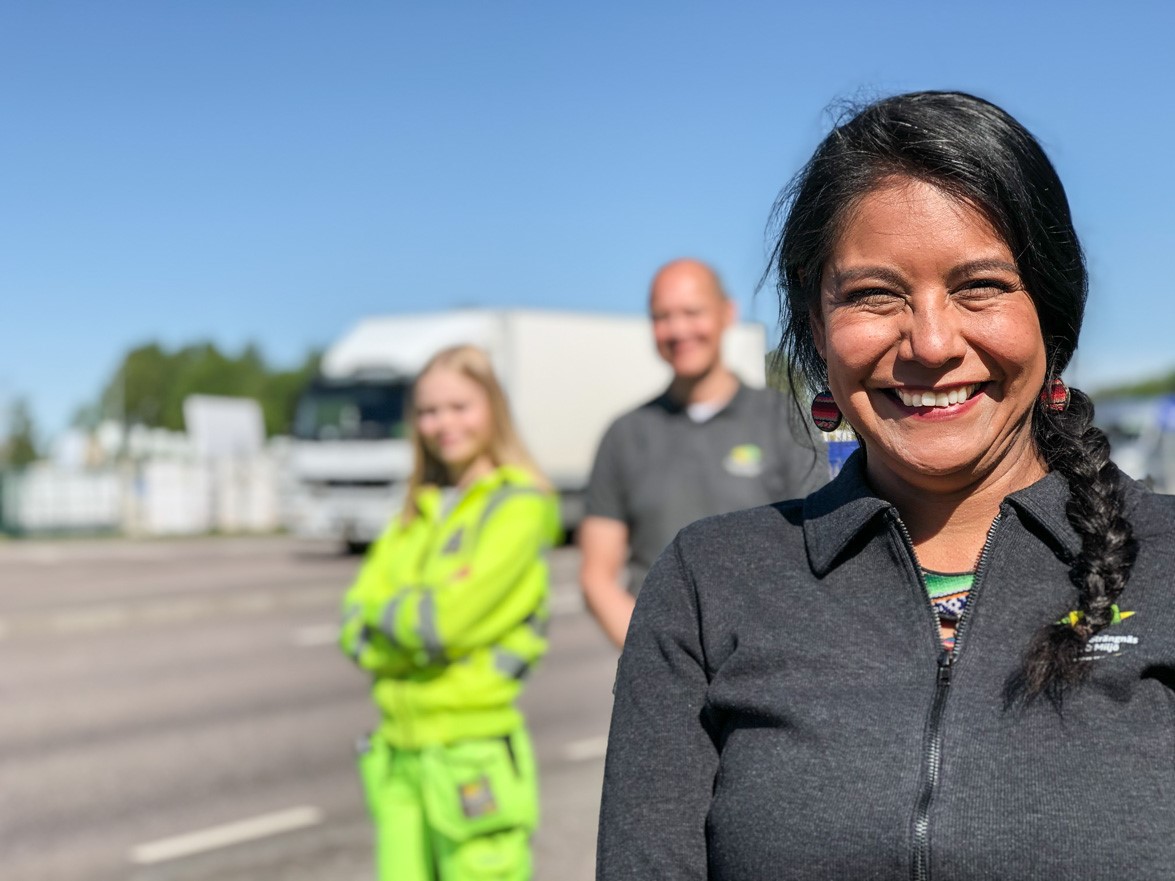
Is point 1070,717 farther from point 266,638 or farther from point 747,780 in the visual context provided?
point 266,638

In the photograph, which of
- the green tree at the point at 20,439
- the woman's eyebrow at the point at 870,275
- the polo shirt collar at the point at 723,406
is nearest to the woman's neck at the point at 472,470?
the polo shirt collar at the point at 723,406

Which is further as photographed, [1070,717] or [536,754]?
[536,754]

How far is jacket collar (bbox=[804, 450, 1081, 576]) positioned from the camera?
166cm

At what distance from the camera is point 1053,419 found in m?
1.78

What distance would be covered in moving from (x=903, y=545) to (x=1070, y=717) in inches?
11.7

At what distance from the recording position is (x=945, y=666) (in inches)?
63.7

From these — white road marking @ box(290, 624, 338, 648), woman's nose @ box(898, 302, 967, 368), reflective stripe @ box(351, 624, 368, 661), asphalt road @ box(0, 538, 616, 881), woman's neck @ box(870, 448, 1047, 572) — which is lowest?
white road marking @ box(290, 624, 338, 648)

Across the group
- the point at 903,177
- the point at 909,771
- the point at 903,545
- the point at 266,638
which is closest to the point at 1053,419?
the point at 903,545

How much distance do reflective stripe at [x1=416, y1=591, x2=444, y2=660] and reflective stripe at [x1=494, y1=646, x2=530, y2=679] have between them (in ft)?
0.75

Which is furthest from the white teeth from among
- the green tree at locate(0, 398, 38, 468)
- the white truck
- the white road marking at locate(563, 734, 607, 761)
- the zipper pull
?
the green tree at locate(0, 398, 38, 468)

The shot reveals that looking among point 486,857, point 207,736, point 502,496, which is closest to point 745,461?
point 502,496

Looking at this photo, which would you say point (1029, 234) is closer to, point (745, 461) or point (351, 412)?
point (745, 461)

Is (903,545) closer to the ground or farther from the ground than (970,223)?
closer to the ground

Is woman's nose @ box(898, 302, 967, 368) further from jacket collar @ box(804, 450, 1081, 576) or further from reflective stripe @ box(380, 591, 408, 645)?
reflective stripe @ box(380, 591, 408, 645)
